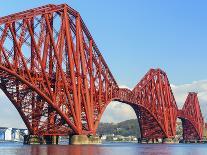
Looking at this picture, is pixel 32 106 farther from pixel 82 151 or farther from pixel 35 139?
pixel 82 151

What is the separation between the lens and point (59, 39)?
338ft

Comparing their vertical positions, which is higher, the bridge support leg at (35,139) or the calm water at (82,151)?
the bridge support leg at (35,139)

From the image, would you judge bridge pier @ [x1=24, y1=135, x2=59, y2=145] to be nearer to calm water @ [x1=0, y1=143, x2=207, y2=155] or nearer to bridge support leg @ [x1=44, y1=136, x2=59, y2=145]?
bridge support leg @ [x1=44, y1=136, x2=59, y2=145]

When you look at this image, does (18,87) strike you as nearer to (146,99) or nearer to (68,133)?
(68,133)

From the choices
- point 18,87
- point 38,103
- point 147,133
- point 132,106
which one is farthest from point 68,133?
point 147,133

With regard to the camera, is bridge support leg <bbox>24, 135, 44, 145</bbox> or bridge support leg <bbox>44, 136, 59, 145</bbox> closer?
bridge support leg <bbox>24, 135, 44, 145</bbox>

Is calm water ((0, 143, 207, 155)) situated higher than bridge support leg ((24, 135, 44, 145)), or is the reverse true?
bridge support leg ((24, 135, 44, 145))

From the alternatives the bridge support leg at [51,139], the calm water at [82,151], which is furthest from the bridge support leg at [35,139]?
the calm water at [82,151]

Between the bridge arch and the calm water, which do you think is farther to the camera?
the bridge arch

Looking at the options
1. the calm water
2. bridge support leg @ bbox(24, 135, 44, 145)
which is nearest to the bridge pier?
bridge support leg @ bbox(24, 135, 44, 145)

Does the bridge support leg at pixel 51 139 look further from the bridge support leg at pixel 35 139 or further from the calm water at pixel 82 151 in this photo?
the calm water at pixel 82 151

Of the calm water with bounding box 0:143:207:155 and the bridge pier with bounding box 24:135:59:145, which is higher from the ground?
the bridge pier with bounding box 24:135:59:145

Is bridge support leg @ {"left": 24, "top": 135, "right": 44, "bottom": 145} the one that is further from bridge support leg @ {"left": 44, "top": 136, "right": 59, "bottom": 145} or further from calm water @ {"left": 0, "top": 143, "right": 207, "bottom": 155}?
calm water @ {"left": 0, "top": 143, "right": 207, "bottom": 155}

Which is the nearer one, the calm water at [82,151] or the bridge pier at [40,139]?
the calm water at [82,151]
